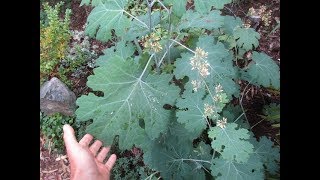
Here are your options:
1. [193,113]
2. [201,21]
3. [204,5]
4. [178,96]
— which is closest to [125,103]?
[178,96]

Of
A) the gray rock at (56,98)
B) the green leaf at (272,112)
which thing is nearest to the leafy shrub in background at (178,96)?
the green leaf at (272,112)

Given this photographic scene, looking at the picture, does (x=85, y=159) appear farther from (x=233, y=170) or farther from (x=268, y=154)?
(x=268, y=154)

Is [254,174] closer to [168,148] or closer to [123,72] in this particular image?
[168,148]

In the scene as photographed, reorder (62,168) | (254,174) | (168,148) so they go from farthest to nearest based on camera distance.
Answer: (62,168), (168,148), (254,174)

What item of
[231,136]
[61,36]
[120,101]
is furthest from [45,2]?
[231,136]

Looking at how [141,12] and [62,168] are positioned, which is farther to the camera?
[141,12]

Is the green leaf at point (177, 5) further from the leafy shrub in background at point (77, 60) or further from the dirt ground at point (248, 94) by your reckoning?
the leafy shrub in background at point (77, 60)

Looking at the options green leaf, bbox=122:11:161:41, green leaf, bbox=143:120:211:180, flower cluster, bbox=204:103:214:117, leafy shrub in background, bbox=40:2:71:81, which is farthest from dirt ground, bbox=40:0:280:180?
green leaf, bbox=122:11:161:41

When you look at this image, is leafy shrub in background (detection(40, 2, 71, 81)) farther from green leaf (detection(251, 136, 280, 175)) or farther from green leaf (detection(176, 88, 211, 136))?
green leaf (detection(251, 136, 280, 175))
